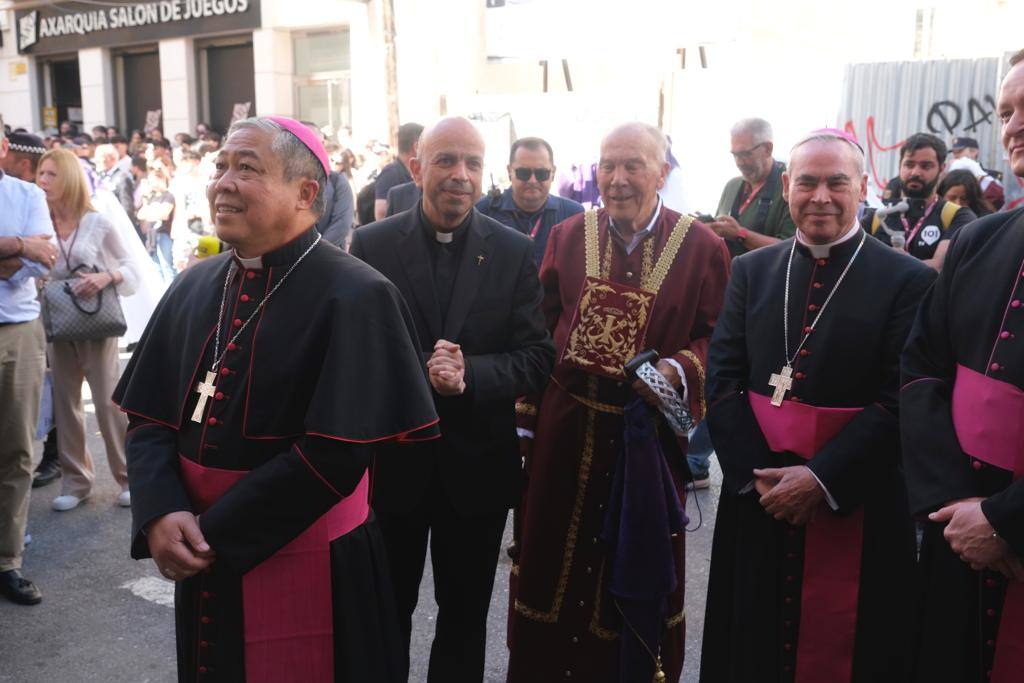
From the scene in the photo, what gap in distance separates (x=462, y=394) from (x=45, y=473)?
13.3ft

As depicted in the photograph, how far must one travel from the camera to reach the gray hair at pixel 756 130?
5.34 metres

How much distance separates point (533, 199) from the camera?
5039 millimetres

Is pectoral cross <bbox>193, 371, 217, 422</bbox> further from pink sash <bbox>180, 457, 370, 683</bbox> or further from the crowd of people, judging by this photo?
pink sash <bbox>180, 457, 370, 683</bbox>

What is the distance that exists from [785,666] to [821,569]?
12.5 inches

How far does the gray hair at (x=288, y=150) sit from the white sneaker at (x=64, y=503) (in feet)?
12.4

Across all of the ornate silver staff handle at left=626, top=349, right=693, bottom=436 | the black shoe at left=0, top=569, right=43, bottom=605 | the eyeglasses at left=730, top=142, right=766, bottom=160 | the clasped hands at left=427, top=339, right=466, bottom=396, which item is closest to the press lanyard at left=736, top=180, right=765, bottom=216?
the eyeglasses at left=730, top=142, right=766, bottom=160

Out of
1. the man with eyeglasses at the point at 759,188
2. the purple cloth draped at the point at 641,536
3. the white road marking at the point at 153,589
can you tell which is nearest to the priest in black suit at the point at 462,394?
the purple cloth draped at the point at 641,536

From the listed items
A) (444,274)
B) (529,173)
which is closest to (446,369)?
(444,274)

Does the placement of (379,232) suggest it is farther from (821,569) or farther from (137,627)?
(137,627)

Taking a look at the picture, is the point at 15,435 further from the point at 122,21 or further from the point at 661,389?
the point at 122,21

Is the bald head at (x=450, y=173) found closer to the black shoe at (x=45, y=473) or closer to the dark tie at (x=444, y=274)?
the dark tie at (x=444, y=274)

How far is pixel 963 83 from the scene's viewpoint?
11070mm

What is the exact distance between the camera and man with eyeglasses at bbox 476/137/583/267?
16.4 ft

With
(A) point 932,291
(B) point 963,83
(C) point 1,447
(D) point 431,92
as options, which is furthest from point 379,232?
(D) point 431,92
